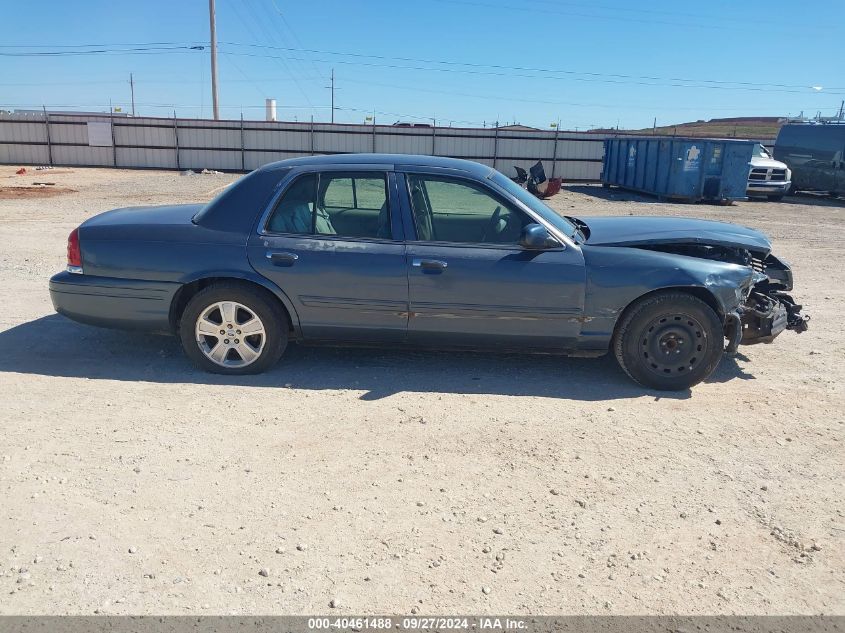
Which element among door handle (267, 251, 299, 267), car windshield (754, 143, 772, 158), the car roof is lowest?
door handle (267, 251, 299, 267)

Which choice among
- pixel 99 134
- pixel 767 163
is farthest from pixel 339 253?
pixel 99 134

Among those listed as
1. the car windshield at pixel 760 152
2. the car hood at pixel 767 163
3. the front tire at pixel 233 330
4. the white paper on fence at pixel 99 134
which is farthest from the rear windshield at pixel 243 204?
the white paper on fence at pixel 99 134

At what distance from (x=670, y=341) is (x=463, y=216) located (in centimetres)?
175

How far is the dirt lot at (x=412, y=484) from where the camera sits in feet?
9.63

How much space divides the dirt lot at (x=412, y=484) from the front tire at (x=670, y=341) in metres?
0.17

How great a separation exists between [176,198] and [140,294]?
563 inches

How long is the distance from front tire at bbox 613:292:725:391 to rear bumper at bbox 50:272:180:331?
3306 millimetres

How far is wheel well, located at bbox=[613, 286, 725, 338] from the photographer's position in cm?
504

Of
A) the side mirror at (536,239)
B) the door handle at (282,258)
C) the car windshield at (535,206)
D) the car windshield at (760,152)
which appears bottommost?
the door handle at (282,258)

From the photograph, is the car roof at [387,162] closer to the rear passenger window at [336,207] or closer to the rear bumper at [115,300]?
the rear passenger window at [336,207]

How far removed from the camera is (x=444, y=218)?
5.29 meters

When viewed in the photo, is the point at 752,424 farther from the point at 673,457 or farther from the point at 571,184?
the point at 571,184

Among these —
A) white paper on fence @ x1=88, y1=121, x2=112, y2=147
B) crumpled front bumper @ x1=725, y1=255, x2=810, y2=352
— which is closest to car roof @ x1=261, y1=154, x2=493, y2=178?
crumpled front bumper @ x1=725, y1=255, x2=810, y2=352

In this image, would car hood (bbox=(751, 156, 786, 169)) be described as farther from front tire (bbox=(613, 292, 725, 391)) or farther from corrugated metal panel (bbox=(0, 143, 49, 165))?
corrugated metal panel (bbox=(0, 143, 49, 165))
